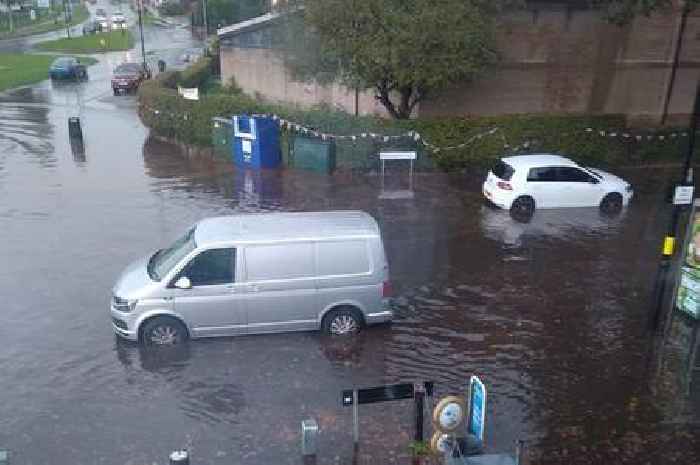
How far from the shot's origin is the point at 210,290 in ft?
34.6

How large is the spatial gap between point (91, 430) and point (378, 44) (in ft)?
45.0

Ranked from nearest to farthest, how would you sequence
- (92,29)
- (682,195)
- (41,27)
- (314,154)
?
1. (682,195)
2. (314,154)
3. (92,29)
4. (41,27)

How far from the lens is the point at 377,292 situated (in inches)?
431

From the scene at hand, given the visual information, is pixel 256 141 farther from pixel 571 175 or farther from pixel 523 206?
pixel 571 175

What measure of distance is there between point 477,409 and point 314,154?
1394cm

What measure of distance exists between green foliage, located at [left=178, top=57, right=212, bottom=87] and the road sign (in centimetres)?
2992

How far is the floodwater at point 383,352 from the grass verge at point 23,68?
88.1ft

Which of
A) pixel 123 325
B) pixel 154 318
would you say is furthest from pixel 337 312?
pixel 123 325

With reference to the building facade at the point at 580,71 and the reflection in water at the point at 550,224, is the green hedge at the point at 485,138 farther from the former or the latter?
the reflection in water at the point at 550,224

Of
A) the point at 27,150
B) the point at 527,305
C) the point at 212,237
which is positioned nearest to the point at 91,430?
the point at 212,237

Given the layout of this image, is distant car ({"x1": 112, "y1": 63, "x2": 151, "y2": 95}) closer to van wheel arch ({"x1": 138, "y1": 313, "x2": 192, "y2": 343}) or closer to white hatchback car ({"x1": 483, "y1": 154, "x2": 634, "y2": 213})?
white hatchback car ({"x1": 483, "y1": 154, "x2": 634, "y2": 213})

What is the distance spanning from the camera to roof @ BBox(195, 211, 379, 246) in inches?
424

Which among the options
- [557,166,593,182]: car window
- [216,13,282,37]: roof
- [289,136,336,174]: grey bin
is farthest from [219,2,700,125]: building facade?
[557,166,593,182]: car window

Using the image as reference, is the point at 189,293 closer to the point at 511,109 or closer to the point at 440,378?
the point at 440,378
